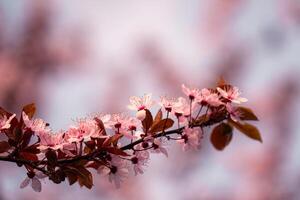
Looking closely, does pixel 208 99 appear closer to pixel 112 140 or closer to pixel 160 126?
pixel 160 126

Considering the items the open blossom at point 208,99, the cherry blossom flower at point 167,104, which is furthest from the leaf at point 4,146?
the open blossom at point 208,99

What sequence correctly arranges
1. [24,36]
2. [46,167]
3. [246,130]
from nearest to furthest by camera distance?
[46,167]
[246,130]
[24,36]

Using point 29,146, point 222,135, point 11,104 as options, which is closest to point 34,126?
point 29,146

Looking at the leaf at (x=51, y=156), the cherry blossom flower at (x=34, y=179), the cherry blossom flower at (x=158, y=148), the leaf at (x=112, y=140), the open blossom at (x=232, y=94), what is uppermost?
the open blossom at (x=232, y=94)

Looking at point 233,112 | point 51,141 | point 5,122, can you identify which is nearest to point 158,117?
point 233,112

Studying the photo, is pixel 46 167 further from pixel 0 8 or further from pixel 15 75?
pixel 0 8

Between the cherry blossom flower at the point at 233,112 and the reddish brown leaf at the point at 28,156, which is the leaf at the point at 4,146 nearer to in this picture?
the reddish brown leaf at the point at 28,156

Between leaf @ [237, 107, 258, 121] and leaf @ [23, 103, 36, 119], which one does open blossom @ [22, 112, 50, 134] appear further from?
leaf @ [237, 107, 258, 121]
